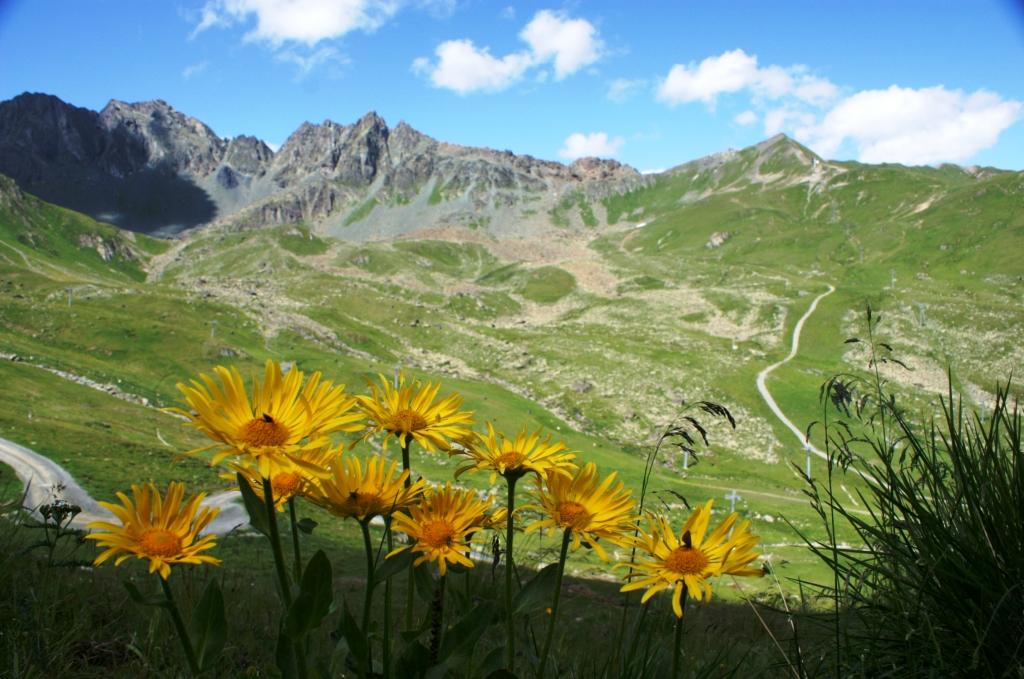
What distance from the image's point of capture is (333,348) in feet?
257

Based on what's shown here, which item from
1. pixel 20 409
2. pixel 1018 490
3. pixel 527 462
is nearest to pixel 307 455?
pixel 527 462

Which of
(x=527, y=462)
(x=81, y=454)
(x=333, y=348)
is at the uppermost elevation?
(x=333, y=348)

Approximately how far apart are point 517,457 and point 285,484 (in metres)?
0.99

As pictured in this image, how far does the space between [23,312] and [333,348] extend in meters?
32.3

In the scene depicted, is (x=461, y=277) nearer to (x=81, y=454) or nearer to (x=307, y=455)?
(x=81, y=454)

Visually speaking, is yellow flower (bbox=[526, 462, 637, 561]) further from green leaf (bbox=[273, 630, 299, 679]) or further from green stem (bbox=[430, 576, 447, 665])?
green leaf (bbox=[273, 630, 299, 679])

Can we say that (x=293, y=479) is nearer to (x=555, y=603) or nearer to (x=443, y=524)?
(x=443, y=524)

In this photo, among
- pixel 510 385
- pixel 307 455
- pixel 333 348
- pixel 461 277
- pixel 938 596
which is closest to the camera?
pixel 307 455

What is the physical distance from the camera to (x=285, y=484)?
242cm

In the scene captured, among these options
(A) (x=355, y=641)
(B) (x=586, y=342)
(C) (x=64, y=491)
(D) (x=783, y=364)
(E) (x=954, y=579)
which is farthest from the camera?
(B) (x=586, y=342)

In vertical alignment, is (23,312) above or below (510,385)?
above

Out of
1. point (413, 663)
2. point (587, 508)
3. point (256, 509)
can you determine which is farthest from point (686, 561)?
point (256, 509)

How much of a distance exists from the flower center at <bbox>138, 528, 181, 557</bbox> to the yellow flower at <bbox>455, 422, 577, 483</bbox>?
→ 1.21m

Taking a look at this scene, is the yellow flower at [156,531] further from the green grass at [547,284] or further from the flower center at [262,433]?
the green grass at [547,284]
